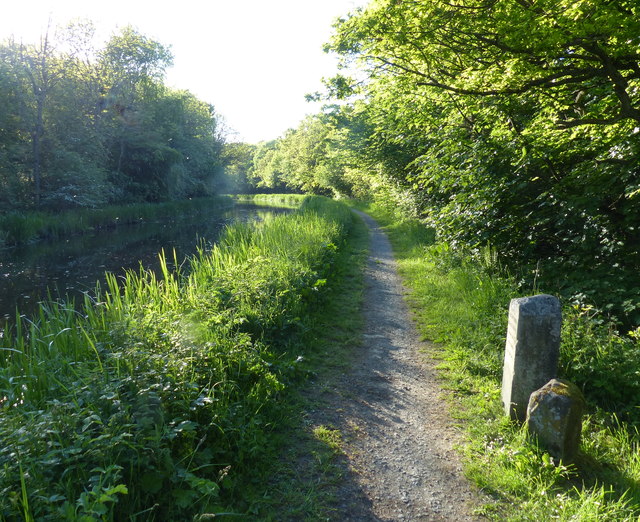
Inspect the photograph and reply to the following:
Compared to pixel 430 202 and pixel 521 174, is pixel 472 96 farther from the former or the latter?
pixel 430 202

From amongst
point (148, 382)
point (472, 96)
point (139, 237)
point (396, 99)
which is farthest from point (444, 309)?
point (139, 237)

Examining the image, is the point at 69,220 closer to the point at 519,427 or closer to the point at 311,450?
the point at 311,450

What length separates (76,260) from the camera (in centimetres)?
1324

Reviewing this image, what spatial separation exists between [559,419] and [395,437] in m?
1.27

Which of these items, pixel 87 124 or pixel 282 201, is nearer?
pixel 87 124

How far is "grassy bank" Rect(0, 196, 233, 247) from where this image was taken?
625 inches

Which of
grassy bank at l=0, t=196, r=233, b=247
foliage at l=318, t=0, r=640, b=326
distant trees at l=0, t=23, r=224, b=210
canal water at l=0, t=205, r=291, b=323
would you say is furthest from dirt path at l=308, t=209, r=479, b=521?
distant trees at l=0, t=23, r=224, b=210

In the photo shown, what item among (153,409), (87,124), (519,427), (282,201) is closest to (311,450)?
(153,409)

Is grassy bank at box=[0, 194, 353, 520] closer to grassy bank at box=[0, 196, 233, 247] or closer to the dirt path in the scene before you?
the dirt path

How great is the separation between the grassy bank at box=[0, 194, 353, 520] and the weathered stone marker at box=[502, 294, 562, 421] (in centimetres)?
203

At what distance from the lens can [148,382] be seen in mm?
2773

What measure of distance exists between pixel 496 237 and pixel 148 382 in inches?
243

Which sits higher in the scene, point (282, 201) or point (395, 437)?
point (282, 201)

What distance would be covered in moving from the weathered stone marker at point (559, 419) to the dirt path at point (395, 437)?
685 mm
